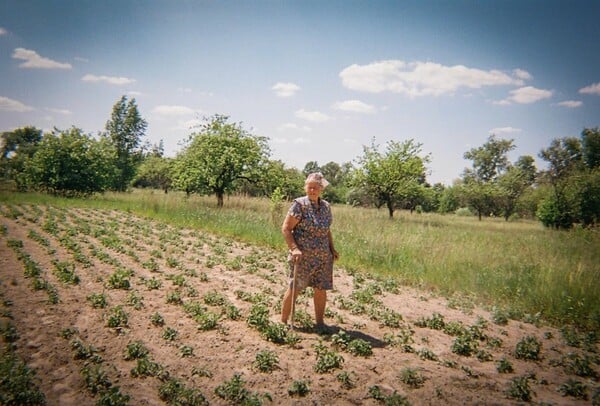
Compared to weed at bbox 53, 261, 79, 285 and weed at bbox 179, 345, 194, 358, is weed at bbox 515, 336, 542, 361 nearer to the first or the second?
weed at bbox 179, 345, 194, 358

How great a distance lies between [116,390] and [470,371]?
4431mm

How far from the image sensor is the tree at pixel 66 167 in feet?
88.3

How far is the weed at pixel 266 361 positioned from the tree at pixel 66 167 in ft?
98.5

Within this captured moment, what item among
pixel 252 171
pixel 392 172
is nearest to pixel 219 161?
pixel 252 171

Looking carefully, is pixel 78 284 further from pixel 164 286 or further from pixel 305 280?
pixel 305 280

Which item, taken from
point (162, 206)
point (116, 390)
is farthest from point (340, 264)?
point (162, 206)

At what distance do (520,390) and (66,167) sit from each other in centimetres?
3333

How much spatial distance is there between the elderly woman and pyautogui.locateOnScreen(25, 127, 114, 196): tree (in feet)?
→ 97.5

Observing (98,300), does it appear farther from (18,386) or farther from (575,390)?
(575,390)

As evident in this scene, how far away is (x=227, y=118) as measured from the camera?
24.2 meters

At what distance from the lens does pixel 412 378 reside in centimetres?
403

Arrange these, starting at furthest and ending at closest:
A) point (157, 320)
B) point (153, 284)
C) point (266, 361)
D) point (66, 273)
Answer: point (66, 273), point (153, 284), point (157, 320), point (266, 361)


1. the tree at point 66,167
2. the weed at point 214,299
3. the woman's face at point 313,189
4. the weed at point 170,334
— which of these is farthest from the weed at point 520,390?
the tree at point 66,167

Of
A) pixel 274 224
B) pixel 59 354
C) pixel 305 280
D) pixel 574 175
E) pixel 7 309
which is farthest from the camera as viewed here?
pixel 574 175
